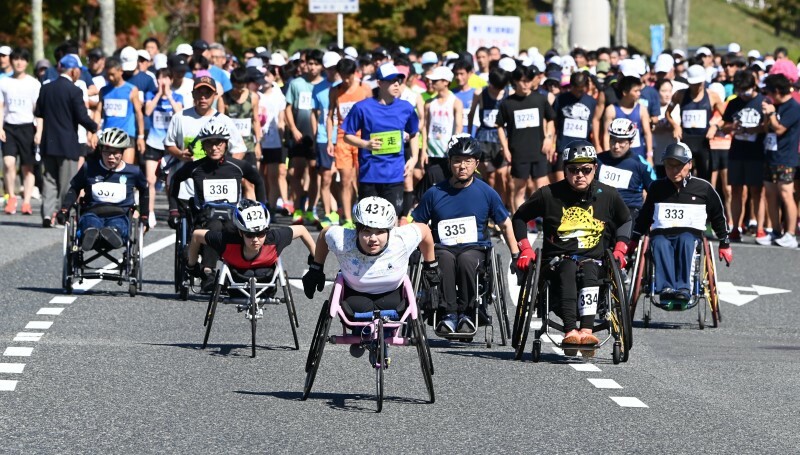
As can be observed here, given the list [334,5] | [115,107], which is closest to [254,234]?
[115,107]

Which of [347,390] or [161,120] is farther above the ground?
[161,120]

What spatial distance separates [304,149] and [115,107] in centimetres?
254

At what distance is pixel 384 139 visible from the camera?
59.2 ft

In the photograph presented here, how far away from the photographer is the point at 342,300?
1055 cm

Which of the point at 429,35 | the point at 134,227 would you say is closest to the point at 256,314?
the point at 134,227

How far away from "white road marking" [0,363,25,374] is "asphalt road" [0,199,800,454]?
1.5 inches

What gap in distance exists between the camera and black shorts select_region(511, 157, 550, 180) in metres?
21.5

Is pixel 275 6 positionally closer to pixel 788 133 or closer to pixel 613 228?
pixel 788 133

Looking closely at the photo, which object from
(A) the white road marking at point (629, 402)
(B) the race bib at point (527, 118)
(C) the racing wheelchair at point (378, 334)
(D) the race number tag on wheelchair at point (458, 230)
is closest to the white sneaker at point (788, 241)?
(B) the race bib at point (527, 118)

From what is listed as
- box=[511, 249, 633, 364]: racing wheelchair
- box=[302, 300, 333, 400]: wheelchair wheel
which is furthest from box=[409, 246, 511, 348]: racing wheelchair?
box=[302, 300, 333, 400]: wheelchair wheel

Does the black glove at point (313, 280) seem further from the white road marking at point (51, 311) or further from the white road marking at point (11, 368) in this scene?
the white road marking at point (51, 311)

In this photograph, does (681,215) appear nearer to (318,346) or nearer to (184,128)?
(184,128)

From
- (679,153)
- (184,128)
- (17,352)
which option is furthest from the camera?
(184,128)

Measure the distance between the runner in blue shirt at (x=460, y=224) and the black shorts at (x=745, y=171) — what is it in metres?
9.61
